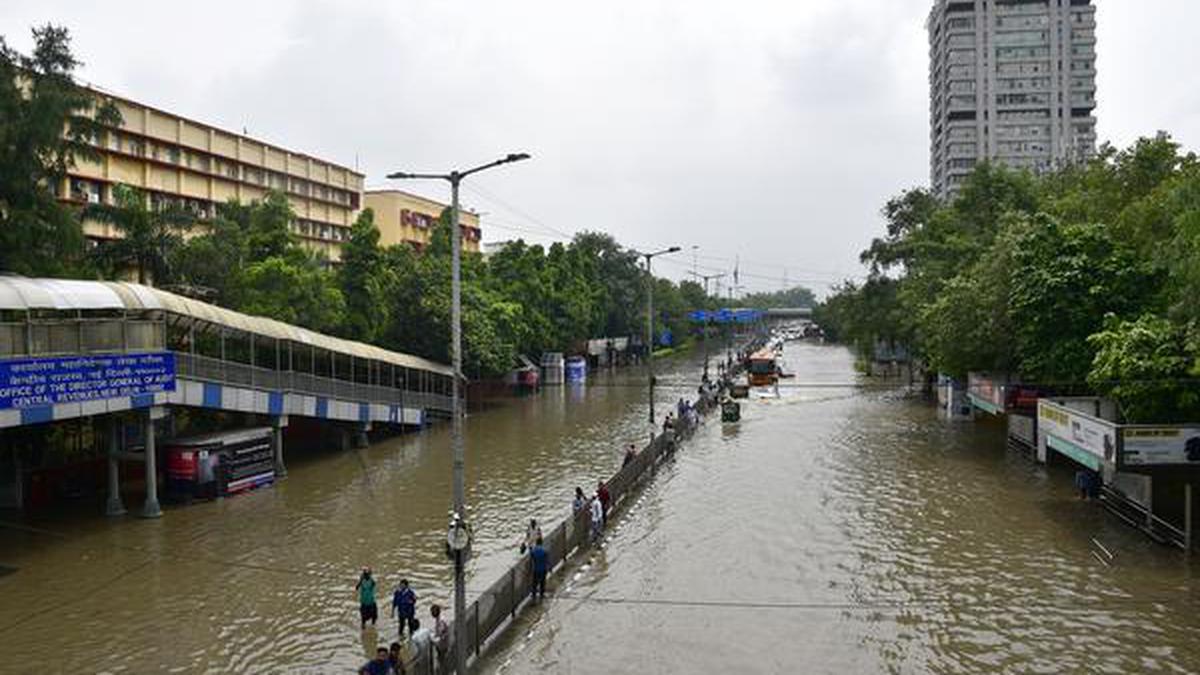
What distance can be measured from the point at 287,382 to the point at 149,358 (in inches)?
307

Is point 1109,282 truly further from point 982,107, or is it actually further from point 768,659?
point 982,107

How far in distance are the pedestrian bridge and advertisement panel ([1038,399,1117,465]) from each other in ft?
82.3

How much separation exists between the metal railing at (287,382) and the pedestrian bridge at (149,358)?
0.04 m

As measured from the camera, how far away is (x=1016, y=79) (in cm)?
14100

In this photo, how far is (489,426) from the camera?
1972 inches

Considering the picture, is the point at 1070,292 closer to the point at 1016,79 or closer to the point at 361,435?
the point at 361,435

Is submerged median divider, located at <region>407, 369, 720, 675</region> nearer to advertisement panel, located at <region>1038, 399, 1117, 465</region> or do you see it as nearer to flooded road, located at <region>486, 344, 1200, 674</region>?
flooded road, located at <region>486, 344, 1200, 674</region>

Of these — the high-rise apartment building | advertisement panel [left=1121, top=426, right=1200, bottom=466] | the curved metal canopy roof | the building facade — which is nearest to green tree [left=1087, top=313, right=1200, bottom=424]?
advertisement panel [left=1121, top=426, right=1200, bottom=466]

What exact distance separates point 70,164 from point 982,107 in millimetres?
134876

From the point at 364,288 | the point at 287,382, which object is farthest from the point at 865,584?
the point at 364,288

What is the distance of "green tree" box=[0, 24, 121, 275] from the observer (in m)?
29.6

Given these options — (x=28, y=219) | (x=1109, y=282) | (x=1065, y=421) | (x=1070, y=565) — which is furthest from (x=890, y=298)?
(x=28, y=219)

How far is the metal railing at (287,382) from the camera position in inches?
1163

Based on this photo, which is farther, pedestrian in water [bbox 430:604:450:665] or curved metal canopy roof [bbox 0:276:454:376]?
curved metal canopy roof [bbox 0:276:454:376]
